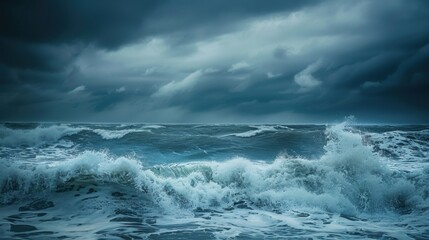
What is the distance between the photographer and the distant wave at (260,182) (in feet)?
28.8

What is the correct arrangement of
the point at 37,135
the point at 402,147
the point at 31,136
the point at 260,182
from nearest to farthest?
the point at 260,182 < the point at 402,147 < the point at 31,136 < the point at 37,135

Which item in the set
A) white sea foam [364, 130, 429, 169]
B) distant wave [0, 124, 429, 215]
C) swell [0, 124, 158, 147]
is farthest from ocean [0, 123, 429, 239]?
swell [0, 124, 158, 147]

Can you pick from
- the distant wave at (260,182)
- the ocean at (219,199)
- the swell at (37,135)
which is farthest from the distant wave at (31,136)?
the distant wave at (260,182)

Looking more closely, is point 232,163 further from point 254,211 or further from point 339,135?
point 339,135

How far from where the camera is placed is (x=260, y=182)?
32.0ft

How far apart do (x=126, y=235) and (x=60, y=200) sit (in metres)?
3.48

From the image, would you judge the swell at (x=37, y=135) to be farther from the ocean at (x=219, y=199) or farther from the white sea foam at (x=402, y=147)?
the white sea foam at (x=402, y=147)

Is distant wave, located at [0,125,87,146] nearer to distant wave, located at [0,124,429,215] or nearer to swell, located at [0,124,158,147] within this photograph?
swell, located at [0,124,158,147]

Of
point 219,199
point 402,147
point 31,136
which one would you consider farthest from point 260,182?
point 31,136

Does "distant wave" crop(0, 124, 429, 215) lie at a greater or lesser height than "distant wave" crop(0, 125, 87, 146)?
lesser

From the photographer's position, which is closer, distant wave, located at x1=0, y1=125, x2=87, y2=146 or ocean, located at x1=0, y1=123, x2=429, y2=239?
ocean, located at x1=0, y1=123, x2=429, y2=239

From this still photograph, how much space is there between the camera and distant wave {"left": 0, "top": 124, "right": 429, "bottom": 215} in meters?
8.79

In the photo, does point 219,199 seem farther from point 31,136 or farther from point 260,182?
point 31,136

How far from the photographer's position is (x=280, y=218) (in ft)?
24.6
